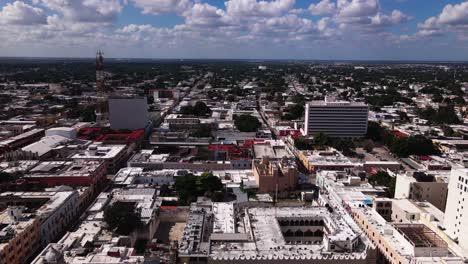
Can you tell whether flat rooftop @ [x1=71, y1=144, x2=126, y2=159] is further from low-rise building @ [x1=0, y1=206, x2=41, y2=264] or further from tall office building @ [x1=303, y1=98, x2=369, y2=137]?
tall office building @ [x1=303, y1=98, x2=369, y2=137]

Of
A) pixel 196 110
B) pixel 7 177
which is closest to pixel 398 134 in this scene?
pixel 196 110

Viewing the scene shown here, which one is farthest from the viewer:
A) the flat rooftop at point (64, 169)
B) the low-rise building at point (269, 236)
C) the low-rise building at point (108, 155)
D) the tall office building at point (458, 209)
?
the low-rise building at point (108, 155)

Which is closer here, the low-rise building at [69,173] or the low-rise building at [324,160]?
the low-rise building at [69,173]

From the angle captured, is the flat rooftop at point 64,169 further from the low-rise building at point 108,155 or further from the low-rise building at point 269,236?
the low-rise building at point 269,236

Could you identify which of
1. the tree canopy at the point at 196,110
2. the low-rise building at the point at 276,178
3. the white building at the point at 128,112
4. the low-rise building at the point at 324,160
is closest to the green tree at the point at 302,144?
the low-rise building at the point at 324,160

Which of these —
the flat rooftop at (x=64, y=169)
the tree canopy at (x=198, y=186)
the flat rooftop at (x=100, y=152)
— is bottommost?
the tree canopy at (x=198, y=186)
